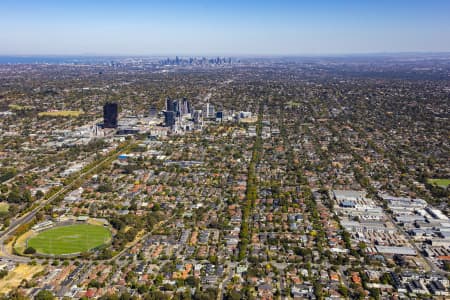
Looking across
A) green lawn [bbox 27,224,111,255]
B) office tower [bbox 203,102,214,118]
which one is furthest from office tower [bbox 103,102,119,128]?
green lawn [bbox 27,224,111,255]

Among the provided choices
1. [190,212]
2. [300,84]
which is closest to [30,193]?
[190,212]

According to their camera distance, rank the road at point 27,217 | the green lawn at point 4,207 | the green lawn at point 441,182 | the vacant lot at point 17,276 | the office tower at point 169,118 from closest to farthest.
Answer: the vacant lot at point 17,276 → the road at point 27,217 → the green lawn at point 4,207 → the green lawn at point 441,182 → the office tower at point 169,118

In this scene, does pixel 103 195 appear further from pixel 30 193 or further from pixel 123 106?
pixel 123 106

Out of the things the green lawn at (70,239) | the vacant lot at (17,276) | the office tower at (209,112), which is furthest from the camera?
the office tower at (209,112)

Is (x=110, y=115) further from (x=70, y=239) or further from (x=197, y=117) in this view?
(x=70, y=239)

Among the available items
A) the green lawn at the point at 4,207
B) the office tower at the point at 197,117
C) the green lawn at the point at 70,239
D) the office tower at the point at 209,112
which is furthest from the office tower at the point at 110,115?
the green lawn at the point at 70,239

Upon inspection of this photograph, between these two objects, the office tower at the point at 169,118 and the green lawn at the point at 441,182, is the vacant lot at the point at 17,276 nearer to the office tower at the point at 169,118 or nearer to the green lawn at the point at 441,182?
the green lawn at the point at 441,182
